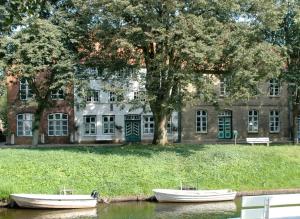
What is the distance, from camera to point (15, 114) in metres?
45.8

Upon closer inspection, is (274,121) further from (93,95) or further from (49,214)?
(49,214)

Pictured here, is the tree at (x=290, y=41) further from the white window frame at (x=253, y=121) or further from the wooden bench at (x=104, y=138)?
the wooden bench at (x=104, y=138)

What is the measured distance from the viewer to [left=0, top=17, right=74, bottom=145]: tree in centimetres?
3055

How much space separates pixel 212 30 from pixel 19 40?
1176 cm

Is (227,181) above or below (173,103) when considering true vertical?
below

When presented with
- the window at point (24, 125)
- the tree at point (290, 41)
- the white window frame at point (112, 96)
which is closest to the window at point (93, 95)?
the white window frame at point (112, 96)

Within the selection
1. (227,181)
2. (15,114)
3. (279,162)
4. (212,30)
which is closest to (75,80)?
(212,30)

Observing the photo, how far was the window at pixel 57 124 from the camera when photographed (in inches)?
1810

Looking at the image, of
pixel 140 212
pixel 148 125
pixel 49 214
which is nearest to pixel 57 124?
pixel 148 125

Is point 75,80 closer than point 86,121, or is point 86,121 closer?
point 75,80

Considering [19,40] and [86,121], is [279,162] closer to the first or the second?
[19,40]

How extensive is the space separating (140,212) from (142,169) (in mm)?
5788

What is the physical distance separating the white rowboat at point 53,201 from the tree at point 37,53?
10641 mm

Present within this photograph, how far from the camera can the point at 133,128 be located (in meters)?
47.0
